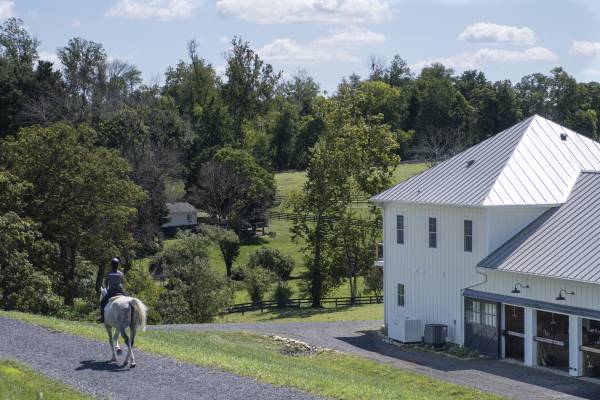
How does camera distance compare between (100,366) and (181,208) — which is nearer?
(100,366)

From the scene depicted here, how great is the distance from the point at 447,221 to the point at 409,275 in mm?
3502

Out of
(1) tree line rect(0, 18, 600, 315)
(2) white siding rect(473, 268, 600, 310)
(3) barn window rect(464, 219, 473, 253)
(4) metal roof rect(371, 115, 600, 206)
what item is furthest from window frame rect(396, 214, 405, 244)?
(1) tree line rect(0, 18, 600, 315)

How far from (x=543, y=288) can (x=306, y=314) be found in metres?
27.7

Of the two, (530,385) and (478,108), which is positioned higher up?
(478,108)

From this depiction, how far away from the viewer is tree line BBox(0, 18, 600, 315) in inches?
2131

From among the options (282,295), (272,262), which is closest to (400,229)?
(282,295)

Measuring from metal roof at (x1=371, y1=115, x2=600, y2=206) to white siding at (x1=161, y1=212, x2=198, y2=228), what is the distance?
5487cm

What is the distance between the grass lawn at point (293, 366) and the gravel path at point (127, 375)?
2.50ft

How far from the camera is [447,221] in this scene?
120 ft

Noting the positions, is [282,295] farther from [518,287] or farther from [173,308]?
[518,287]

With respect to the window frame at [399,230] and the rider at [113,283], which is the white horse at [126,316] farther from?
the window frame at [399,230]

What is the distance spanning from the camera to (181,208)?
3708 inches

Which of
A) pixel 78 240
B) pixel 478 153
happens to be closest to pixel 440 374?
pixel 478 153

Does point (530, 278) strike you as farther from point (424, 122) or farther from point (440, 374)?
point (424, 122)
